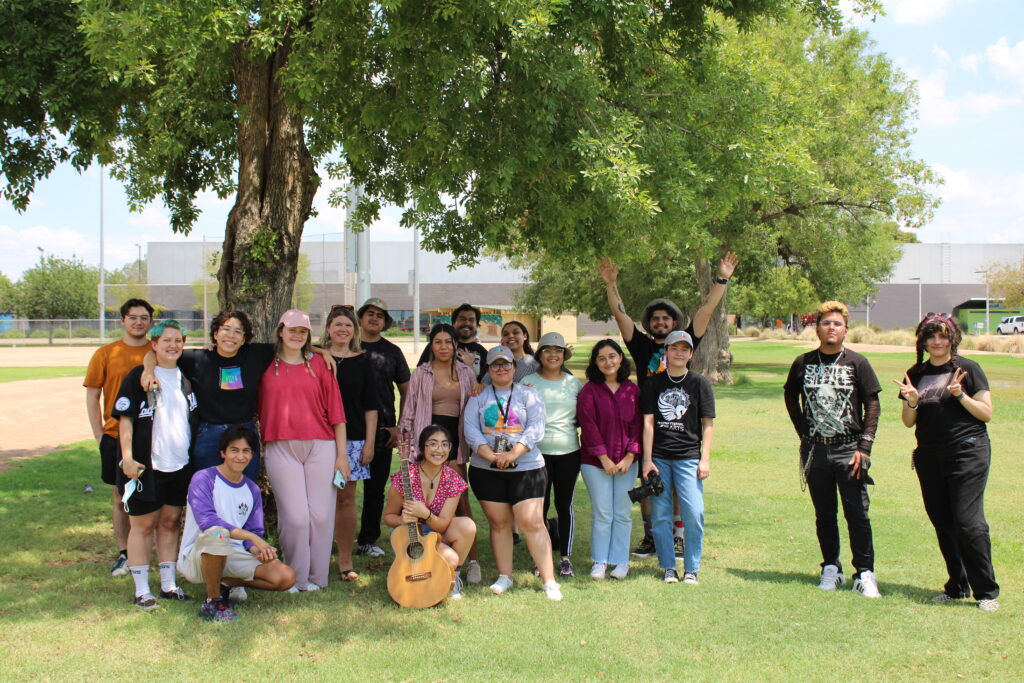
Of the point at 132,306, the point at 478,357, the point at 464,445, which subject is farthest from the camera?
the point at 478,357

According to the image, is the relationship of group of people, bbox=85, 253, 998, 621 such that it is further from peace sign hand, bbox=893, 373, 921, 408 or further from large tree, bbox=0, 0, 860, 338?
large tree, bbox=0, 0, 860, 338

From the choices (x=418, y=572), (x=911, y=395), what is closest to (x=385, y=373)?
(x=418, y=572)

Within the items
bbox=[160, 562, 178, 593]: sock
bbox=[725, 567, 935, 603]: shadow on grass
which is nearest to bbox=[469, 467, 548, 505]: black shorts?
bbox=[725, 567, 935, 603]: shadow on grass

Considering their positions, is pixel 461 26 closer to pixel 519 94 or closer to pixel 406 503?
pixel 519 94

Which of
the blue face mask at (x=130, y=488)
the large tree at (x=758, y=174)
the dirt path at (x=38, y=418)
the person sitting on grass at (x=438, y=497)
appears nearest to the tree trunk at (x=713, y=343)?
the large tree at (x=758, y=174)

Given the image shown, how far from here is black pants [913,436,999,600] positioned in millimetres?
5238

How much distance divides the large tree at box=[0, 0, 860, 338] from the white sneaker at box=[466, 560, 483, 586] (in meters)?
2.61

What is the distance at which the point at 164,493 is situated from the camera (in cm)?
533

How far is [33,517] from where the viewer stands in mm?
7793

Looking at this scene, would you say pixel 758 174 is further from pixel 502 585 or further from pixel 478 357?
pixel 502 585

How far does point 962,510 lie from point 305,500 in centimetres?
409

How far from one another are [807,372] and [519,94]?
9.24ft

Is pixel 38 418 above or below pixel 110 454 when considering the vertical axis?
below

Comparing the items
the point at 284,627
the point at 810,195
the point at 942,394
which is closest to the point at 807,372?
the point at 942,394
